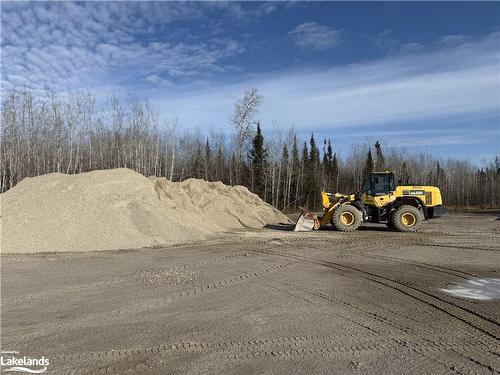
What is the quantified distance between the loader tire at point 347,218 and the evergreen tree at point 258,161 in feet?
107

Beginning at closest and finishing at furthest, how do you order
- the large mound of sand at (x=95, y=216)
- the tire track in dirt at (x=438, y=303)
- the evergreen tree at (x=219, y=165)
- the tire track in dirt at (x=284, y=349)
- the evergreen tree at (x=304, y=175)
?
the tire track in dirt at (x=284, y=349) → the tire track in dirt at (x=438, y=303) → the large mound of sand at (x=95, y=216) → the evergreen tree at (x=304, y=175) → the evergreen tree at (x=219, y=165)

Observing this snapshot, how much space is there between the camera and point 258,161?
52562 mm

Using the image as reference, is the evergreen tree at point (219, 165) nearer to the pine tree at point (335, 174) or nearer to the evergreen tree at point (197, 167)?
the evergreen tree at point (197, 167)

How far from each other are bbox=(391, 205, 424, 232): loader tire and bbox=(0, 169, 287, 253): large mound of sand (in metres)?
7.94

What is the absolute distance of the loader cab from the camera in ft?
63.5

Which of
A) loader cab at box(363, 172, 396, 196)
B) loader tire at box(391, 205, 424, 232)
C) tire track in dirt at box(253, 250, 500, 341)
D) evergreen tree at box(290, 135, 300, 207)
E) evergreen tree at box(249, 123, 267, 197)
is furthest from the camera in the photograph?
evergreen tree at box(290, 135, 300, 207)

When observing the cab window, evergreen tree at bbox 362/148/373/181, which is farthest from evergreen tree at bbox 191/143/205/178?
the cab window

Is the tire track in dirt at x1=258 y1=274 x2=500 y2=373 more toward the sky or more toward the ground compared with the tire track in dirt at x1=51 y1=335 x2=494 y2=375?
more toward the ground

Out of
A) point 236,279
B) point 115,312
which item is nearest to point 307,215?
point 236,279

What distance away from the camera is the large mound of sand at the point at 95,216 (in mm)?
14531

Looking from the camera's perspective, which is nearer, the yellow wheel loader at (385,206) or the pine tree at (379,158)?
the yellow wheel loader at (385,206)

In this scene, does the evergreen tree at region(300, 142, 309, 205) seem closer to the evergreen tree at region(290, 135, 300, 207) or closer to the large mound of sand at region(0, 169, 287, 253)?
the evergreen tree at region(290, 135, 300, 207)

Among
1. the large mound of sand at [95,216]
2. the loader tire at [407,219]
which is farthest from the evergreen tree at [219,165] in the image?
the loader tire at [407,219]

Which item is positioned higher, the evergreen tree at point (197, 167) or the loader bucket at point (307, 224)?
the evergreen tree at point (197, 167)
